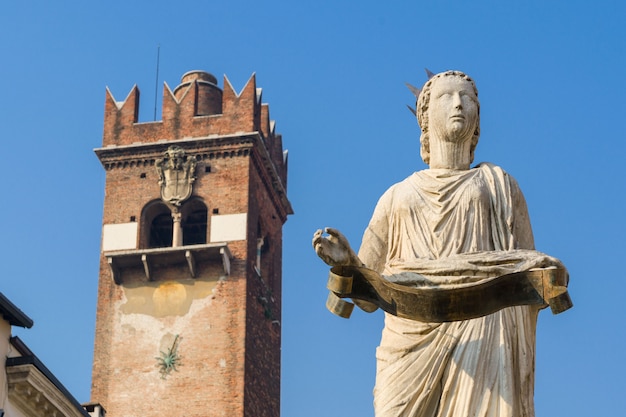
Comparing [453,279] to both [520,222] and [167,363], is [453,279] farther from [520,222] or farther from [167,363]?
[167,363]

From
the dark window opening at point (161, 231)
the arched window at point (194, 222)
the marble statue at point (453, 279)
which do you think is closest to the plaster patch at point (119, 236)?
the dark window opening at point (161, 231)

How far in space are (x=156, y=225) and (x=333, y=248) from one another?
4761 cm

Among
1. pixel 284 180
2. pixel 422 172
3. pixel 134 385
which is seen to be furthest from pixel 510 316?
pixel 284 180

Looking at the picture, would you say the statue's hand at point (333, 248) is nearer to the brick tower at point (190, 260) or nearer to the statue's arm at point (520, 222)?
the statue's arm at point (520, 222)

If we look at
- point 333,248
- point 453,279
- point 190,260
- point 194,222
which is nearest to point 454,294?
point 453,279

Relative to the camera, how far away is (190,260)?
49.7m

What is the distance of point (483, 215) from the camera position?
672 cm

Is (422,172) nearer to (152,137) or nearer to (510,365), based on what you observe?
(510,365)

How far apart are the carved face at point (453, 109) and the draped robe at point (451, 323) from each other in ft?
0.66

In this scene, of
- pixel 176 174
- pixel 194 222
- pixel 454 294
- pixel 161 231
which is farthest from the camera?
pixel 161 231

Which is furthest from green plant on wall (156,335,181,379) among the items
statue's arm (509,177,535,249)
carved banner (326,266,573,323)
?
carved banner (326,266,573,323)

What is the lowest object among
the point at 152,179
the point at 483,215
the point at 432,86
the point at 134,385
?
the point at 483,215

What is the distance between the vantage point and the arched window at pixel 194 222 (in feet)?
172

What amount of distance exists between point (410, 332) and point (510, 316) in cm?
44
